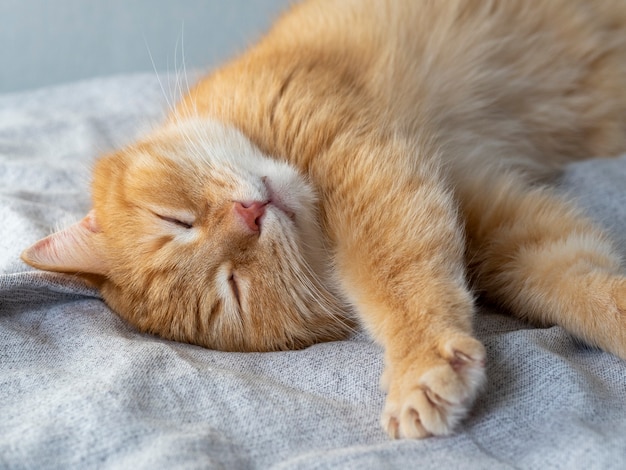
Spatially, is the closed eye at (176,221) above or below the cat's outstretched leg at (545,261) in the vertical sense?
above

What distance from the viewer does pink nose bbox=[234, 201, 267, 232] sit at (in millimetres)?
1242

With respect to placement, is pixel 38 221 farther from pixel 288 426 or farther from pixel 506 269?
pixel 506 269

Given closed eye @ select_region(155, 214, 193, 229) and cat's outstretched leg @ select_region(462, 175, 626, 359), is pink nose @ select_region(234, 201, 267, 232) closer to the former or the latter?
closed eye @ select_region(155, 214, 193, 229)

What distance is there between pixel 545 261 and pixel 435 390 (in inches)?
18.2

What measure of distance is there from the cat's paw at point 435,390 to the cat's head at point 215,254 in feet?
1.08

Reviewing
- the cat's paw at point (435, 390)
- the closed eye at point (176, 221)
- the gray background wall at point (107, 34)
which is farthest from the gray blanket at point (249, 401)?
the gray background wall at point (107, 34)

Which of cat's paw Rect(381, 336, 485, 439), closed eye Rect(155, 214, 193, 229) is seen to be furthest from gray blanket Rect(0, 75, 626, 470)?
closed eye Rect(155, 214, 193, 229)

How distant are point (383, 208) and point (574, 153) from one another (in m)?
0.84

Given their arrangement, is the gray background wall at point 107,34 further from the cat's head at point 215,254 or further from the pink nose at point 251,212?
the pink nose at point 251,212

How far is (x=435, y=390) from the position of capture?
99 centimetres

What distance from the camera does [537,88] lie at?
176cm

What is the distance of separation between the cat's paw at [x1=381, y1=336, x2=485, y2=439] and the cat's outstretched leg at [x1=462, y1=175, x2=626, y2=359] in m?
0.28

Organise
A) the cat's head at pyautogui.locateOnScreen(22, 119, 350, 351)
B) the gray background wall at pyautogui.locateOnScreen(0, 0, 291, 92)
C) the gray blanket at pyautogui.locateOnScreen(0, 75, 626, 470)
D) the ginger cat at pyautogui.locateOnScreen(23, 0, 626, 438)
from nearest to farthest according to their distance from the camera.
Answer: the gray blanket at pyautogui.locateOnScreen(0, 75, 626, 470), the ginger cat at pyautogui.locateOnScreen(23, 0, 626, 438), the cat's head at pyautogui.locateOnScreen(22, 119, 350, 351), the gray background wall at pyautogui.locateOnScreen(0, 0, 291, 92)

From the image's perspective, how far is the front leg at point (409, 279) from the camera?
0.99m
